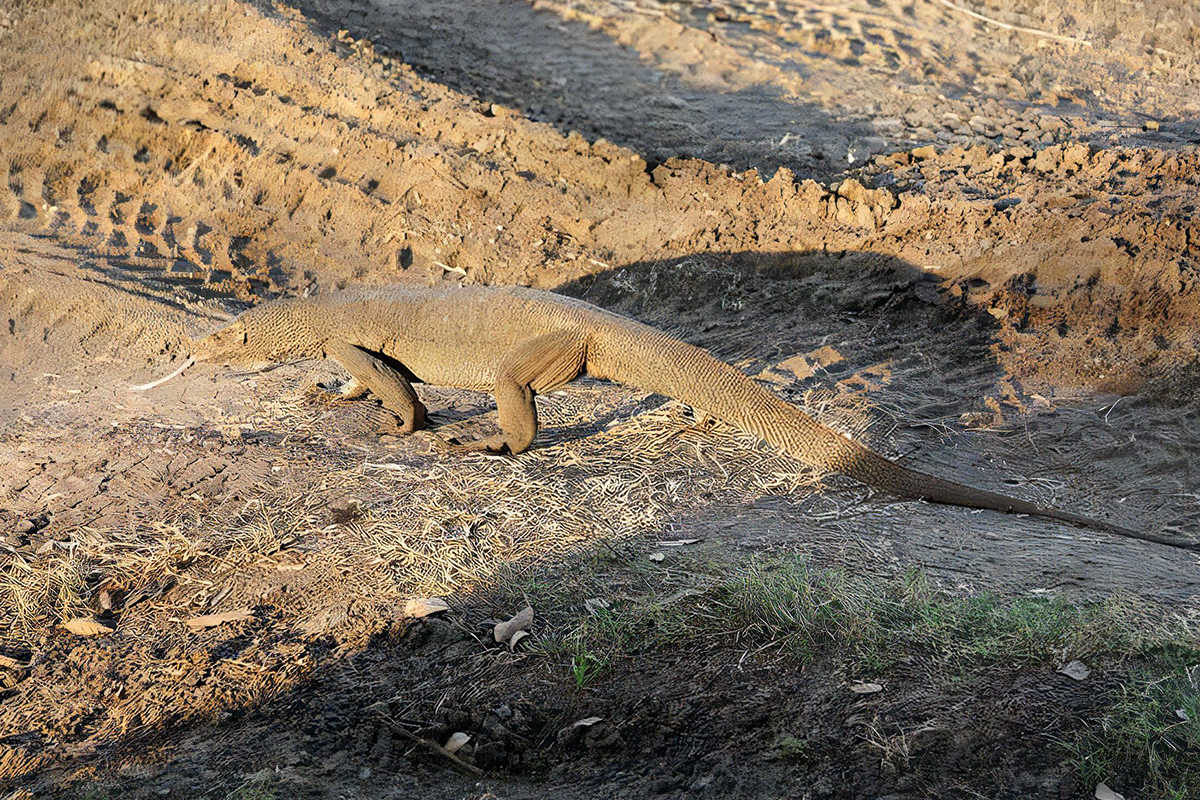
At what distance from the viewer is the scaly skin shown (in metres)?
5.30

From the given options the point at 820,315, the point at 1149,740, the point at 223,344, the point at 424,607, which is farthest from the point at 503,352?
the point at 1149,740

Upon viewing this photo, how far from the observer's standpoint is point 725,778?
2859 mm

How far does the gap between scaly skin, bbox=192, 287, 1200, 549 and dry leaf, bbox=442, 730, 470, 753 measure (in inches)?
94.4

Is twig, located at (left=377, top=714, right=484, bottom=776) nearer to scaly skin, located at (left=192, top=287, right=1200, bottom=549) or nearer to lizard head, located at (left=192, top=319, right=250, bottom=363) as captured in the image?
scaly skin, located at (left=192, top=287, right=1200, bottom=549)

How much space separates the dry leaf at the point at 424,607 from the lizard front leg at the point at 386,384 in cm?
192

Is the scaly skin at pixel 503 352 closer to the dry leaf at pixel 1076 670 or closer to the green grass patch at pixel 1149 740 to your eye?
the dry leaf at pixel 1076 670

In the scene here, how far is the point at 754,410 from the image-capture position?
208 inches

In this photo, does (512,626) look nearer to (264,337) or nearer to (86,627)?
(86,627)

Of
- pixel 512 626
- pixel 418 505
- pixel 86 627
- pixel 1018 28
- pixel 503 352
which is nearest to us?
pixel 512 626

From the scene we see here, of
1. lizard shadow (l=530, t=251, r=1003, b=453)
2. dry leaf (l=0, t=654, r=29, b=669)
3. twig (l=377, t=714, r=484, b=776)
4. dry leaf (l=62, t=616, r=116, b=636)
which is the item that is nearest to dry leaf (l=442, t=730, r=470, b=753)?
twig (l=377, t=714, r=484, b=776)

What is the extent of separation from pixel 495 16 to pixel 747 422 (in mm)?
8807

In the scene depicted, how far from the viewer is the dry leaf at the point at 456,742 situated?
3129mm

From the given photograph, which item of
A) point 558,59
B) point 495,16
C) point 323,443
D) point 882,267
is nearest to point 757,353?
point 882,267

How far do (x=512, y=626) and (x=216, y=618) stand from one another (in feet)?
4.37
